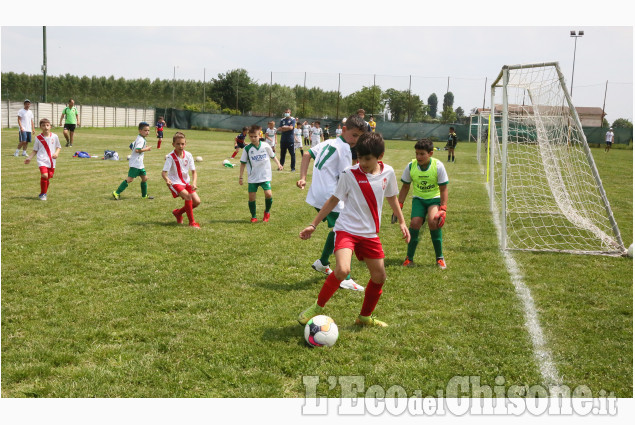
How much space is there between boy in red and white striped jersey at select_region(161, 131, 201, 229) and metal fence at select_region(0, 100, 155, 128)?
2941 cm

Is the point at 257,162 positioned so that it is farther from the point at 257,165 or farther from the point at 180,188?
the point at 180,188

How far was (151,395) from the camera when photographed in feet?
11.2

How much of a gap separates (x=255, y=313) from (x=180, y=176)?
4.83 metres

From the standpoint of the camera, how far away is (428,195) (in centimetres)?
682

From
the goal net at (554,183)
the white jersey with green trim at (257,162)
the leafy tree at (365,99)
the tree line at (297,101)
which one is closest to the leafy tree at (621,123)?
the tree line at (297,101)

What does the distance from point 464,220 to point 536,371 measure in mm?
6400

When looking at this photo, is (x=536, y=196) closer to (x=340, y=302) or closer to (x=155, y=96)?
(x=340, y=302)

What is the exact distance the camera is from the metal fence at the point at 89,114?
3531cm

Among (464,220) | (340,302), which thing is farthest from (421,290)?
(464,220)

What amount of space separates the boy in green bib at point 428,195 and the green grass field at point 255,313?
33cm

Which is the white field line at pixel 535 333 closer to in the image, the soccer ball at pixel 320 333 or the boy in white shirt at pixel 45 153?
the soccer ball at pixel 320 333

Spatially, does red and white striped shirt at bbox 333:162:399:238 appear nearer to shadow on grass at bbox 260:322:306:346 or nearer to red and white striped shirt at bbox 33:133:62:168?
shadow on grass at bbox 260:322:306:346

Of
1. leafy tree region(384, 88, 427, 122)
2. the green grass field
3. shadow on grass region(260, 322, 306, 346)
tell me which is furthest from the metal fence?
shadow on grass region(260, 322, 306, 346)

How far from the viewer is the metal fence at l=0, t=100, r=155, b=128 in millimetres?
35312
